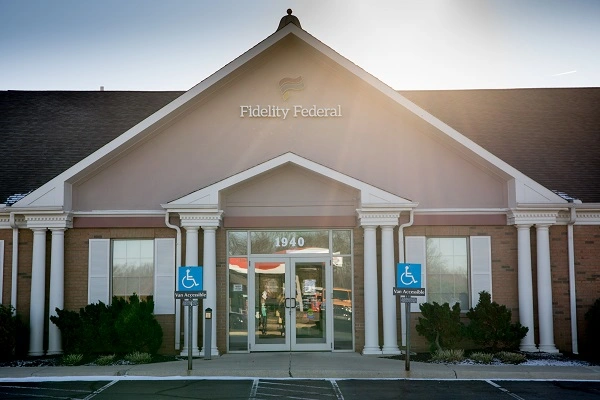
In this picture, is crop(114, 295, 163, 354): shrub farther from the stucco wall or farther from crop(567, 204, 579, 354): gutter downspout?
crop(567, 204, 579, 354): gutter downspout

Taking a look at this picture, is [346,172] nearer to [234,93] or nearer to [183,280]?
[234,93]

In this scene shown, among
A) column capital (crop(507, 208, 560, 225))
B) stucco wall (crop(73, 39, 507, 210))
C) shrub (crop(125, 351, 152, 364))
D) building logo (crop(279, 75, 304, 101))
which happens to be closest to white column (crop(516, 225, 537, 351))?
column capital (crop(507, 208, 560, 225))

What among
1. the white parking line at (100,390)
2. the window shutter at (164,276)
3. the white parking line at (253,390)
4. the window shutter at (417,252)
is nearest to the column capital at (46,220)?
the window shutter at (164,276)

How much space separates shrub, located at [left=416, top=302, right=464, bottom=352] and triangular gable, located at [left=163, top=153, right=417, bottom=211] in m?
2.42

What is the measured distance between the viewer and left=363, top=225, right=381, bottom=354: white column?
16984 mm

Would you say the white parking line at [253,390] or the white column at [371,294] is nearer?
the white parking line at [253,390]

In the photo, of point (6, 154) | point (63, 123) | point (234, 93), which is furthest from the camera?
point (63, 123)

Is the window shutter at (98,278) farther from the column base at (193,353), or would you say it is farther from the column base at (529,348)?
the column base at (529,348)

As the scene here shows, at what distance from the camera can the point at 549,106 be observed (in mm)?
23109

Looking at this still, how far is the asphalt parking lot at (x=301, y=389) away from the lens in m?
12.5

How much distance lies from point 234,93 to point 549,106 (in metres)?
10.6

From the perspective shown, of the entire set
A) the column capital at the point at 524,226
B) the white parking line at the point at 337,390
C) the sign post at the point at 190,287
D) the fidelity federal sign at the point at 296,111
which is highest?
the fidelity federal sign at the point at 296,111

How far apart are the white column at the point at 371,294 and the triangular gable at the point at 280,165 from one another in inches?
27.5

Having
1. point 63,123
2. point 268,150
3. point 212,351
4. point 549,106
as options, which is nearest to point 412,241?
point 268,150
